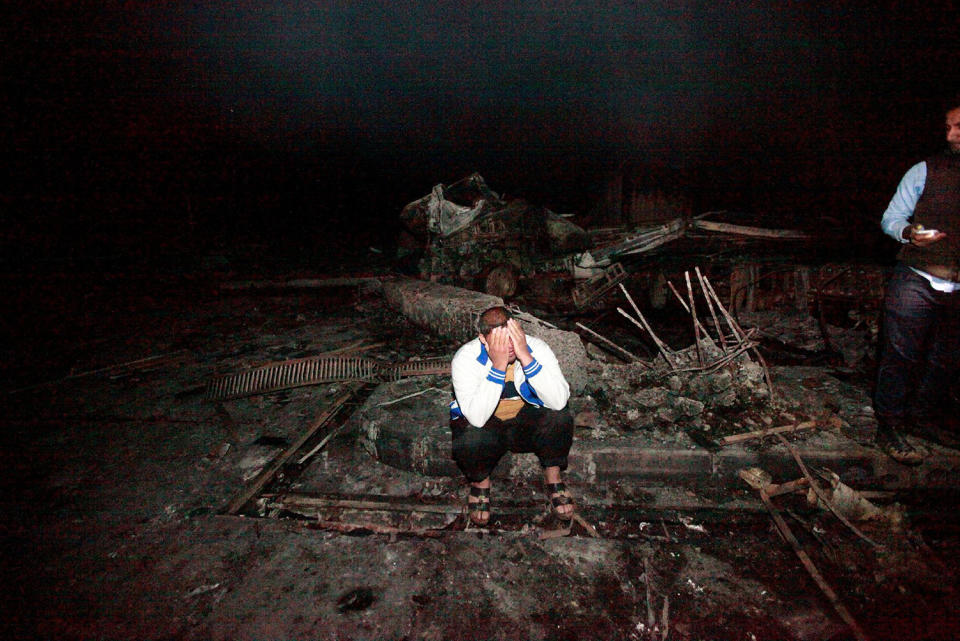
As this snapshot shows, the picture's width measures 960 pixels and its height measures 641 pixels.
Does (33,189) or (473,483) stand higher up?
(33,189)

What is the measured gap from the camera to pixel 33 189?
11.1 m

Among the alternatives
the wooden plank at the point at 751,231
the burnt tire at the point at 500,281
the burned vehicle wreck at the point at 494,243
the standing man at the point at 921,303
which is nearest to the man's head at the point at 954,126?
the standing man at the point at 921,303

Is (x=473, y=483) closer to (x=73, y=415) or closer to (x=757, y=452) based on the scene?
(x=757, y=452)

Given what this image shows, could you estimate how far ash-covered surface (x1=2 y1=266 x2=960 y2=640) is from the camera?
1884 millimetres

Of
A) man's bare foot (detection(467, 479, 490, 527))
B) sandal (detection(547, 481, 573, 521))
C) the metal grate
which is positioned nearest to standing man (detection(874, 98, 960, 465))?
sandal (detection(547, 481, 573, 521))

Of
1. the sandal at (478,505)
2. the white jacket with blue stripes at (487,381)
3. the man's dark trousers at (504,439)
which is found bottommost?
the sandal at (478,505)

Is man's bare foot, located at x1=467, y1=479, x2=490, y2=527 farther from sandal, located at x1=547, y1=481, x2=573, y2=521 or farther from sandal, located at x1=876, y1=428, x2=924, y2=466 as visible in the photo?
sandal, located at x1=876, y1=428, x2=924, y2=466

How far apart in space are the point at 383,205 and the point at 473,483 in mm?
20173

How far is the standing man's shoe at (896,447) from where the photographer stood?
8.58 ft

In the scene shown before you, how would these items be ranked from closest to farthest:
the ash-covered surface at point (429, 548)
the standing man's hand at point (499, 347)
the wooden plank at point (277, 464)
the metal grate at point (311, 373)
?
the ash-covered surface at point (429, 548)
the standing man's hand at point (499, 347)
the wooden plank at point (277, 464)
the metal grate at point (311, 373)

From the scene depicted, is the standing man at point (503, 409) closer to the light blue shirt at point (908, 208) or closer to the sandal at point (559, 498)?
the sandal at point (559, 498)

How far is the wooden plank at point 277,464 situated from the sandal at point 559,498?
211cm

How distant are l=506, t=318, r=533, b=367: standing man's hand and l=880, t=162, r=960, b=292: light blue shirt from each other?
2.41 metres

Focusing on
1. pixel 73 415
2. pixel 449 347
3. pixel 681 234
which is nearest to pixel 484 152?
pixel 681 234
